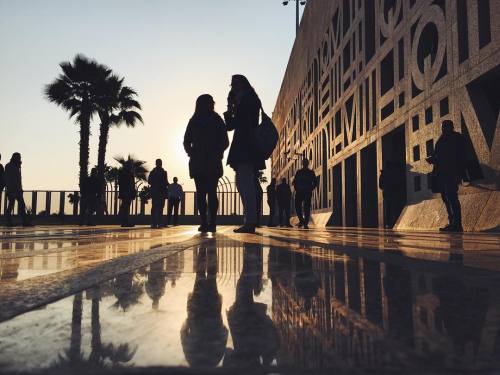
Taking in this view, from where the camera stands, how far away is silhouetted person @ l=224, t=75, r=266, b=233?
5.96m

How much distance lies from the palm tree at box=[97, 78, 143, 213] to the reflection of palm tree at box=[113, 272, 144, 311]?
27214 millimetres

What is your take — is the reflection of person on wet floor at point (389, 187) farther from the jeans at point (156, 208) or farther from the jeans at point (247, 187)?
the jeans at point (247, 187)

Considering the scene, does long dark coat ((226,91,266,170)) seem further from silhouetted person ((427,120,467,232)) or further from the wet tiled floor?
the wet tiled floor

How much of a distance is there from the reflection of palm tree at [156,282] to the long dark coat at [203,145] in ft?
15.7

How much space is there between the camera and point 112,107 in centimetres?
2902

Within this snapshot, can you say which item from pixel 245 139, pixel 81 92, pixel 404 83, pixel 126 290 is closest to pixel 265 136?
pixel 245 139

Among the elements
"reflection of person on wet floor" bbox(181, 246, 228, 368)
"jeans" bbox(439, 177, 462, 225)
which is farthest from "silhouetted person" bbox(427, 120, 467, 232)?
"reflection of person on wet floor" bbox(181, 246, 228, 368)

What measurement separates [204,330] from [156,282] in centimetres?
66

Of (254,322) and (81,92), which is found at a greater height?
(81,92)

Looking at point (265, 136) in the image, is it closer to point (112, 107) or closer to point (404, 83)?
point (404, 83)

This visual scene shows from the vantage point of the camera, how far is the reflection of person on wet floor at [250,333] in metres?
0.54

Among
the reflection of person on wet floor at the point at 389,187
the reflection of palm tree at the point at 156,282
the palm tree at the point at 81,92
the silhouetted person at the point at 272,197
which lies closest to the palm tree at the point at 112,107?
the palm tree at the point at 81,92

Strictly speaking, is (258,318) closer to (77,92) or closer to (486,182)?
(486,182)

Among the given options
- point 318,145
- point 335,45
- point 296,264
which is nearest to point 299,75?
point 318,145
